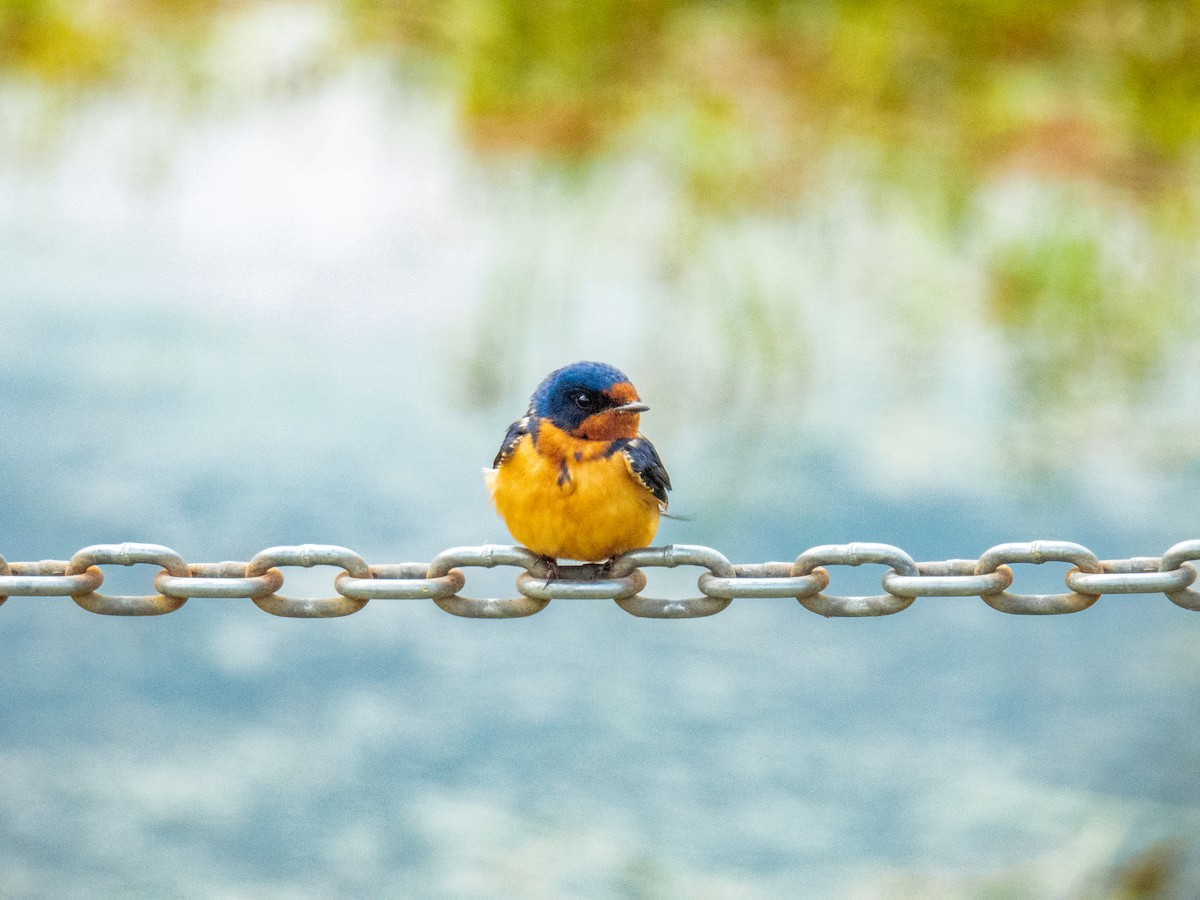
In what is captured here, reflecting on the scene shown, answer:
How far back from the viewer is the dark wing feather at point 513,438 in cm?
139

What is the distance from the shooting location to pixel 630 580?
1.16m

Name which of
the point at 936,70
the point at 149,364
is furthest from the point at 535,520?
the point at 936,70

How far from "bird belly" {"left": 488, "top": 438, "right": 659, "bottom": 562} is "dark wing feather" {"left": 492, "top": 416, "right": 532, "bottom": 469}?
11 millimetres

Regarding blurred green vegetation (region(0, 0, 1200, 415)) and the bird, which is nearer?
the bird

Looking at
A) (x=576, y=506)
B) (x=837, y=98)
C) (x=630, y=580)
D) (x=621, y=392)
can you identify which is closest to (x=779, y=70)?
(x=837, y=98)

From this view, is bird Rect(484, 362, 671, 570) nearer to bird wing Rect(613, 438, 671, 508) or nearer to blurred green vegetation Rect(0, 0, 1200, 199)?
bird wing Rect(613, 438, 671, 508)

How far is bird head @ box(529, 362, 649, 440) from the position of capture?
1.36 metres

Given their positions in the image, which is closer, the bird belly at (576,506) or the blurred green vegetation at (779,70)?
the bird belly at (576,506)

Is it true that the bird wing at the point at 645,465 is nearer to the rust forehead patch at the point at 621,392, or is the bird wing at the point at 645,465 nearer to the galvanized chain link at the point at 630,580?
the rust forehead patch at the point at 621,392

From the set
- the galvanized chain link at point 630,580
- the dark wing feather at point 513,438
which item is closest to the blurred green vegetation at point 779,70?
the dark wing feather at point 513,438

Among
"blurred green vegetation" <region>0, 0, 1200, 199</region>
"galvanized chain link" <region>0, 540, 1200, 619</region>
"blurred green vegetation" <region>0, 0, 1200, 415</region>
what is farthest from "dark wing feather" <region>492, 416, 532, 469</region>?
"blurred green vegetation" <region>0, 0, 1200, 199</region>

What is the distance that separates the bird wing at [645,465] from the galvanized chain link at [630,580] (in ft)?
0.61

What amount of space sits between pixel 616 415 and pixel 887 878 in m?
1.37

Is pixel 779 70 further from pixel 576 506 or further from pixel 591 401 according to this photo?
pixel 576 506
